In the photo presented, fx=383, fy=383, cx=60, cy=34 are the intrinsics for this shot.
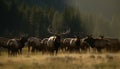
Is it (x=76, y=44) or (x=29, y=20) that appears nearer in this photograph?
(x=76, y=44)

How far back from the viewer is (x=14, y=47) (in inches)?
1512

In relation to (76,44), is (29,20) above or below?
above

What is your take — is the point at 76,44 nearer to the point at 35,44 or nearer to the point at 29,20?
the point at 35,44

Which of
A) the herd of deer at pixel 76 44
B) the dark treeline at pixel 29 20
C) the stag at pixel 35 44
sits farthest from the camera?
the dark treeline at pixel 29 20

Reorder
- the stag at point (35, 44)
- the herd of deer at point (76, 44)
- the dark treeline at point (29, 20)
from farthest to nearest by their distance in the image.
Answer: the dark treeline at point (29, 20), the stag at point (35, 44), the herd of deer at point (76, 44)

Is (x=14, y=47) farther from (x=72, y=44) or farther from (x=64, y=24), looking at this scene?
(x=64, y=24)

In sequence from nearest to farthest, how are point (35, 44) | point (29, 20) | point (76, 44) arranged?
point (76, 44) → point (35, 44) → point (29, 20)

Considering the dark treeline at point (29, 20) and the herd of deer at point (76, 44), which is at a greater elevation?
the dark treeline at point (29, 20)

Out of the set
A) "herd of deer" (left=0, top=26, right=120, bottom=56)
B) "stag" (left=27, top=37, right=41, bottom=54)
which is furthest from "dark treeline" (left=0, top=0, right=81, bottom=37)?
"herd of deer" (left=0, top=26, right=120, bottom=56)

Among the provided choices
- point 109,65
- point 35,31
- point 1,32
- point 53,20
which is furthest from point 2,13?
point 109,65

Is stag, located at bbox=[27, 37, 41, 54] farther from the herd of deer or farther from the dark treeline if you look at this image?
the dark treeline

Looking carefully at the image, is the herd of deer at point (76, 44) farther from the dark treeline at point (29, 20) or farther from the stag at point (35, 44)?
the dark treeline at point (29, 20)

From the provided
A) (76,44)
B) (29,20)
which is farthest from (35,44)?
(29,20)

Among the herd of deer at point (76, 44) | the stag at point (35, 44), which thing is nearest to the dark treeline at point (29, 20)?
the stag at point (35, 44)
